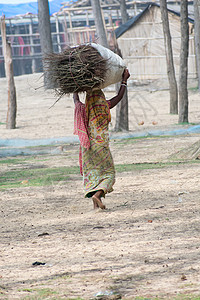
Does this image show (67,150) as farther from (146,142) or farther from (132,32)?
(132,32)

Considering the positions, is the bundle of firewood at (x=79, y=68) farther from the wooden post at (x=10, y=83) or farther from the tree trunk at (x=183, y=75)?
the wooden post at (x=10, y=83)

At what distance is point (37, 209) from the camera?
18.9 ft

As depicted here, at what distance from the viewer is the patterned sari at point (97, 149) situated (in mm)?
5156

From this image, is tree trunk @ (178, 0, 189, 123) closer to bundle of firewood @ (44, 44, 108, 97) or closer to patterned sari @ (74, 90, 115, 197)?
patterned sari @ (74, 90, 115, 197)

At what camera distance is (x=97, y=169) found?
5.23m

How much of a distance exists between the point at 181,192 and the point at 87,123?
1.54 meters

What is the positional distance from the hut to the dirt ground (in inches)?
730

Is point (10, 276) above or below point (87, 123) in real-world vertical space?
below

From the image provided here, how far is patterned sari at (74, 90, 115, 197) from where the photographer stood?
5156 mm

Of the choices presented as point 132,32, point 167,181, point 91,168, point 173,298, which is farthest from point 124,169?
point 132,32

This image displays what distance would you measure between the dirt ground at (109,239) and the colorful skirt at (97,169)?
290mm

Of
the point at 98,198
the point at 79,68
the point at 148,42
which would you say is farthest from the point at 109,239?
the point at 148,42

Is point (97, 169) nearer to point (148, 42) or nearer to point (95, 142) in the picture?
point (95, 142)

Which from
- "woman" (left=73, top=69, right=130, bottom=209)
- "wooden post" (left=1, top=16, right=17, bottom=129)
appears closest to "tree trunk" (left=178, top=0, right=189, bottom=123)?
"wooden post" (left=1, top=16, right=17, bottom=129)
